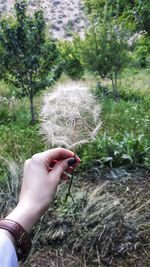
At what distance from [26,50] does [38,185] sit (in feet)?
22.5

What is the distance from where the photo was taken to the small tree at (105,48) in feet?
38.7

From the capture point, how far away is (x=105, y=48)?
11781 millimetres

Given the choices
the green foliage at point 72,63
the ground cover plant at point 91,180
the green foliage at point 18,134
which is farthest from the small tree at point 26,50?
the green foliage at point 72,63

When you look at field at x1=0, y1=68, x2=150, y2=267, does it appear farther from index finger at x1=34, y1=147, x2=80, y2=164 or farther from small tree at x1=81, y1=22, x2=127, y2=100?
small tree at x1=81, y1=22, x2=127, y2=100

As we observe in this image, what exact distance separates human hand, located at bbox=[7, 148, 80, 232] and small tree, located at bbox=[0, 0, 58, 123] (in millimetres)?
6447

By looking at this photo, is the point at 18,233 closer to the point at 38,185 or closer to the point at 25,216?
the point at 25,216

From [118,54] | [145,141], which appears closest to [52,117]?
[145,141]

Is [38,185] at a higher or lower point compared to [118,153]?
higher

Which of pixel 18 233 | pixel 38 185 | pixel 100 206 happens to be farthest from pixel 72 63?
pixel 18 233

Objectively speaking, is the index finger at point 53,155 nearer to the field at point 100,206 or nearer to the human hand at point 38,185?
the human hand at point 38,185

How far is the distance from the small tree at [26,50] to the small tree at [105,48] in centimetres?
401

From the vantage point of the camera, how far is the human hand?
1043 mm

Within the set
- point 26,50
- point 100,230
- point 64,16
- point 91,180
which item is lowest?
point 64,16

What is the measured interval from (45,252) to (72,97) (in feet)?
14.8
